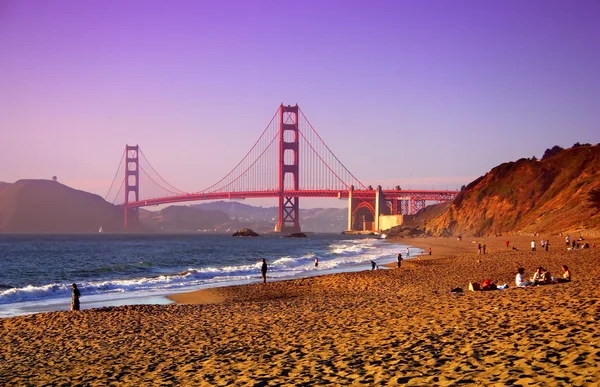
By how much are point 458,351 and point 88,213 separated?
19585cm

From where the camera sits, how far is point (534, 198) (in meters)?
72.2

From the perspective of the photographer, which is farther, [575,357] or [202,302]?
[202,302]

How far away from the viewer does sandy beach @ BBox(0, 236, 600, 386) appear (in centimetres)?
730

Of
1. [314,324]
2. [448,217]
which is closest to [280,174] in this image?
[448,217]

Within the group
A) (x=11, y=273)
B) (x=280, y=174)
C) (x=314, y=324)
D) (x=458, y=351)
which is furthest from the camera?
(x=280, y=174)

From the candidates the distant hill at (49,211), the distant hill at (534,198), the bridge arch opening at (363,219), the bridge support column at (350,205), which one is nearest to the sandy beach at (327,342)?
the distant hill at (534,198)

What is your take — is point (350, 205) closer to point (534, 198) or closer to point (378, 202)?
point (378, 202)

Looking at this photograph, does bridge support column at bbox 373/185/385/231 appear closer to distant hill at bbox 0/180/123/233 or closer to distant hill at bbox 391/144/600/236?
distant hill at bbox 391/144/600/236

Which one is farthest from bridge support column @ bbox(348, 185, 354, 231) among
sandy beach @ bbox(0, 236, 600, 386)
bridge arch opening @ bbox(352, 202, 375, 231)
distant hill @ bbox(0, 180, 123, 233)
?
sandy beach @ bbox(0, 236, 600, 386)

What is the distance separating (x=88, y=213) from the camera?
19100cm

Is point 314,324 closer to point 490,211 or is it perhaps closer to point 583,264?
point 583,264

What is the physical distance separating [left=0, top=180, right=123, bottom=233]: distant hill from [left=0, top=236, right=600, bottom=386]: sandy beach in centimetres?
17851

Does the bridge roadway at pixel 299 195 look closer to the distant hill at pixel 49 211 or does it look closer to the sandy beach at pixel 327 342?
the distant hill at pixel 49 211

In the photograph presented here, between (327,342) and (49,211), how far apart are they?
661 feet
